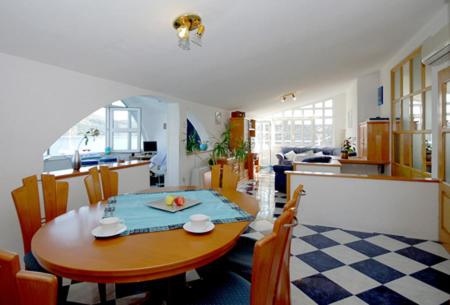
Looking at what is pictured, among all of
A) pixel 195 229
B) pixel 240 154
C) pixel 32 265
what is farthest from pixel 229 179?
pixel 240 154

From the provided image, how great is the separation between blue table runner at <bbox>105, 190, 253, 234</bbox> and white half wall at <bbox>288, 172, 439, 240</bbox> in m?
1.85

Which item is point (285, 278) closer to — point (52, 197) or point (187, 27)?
point (52, 197)

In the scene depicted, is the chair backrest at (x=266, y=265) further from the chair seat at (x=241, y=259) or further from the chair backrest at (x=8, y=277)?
the chair backrest at (x=8, y=277)

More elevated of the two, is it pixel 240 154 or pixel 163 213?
pixel 240 154

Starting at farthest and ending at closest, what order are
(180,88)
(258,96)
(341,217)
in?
(258,96) < (180,88) < (341,217)

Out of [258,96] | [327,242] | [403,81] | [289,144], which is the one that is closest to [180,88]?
[258,96]

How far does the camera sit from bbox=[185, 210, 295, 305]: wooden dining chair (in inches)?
32.9

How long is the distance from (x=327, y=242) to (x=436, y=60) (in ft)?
7.20

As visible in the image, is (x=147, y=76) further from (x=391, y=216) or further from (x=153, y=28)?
(x=391, y=216)

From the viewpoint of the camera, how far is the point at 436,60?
2.46m

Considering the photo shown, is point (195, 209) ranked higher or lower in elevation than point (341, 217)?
higher

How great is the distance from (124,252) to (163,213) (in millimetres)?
522

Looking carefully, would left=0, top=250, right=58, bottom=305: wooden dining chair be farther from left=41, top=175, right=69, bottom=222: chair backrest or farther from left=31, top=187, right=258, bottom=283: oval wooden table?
left=41, top=175, right=69, bottom=222: chair backrest

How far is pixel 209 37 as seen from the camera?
2438mm
